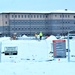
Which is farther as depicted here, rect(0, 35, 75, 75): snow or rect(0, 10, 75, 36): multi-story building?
rect(0, 10, 75, 36): multi-story building

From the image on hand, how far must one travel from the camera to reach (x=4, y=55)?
408 inches

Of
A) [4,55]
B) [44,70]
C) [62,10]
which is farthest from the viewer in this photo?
[62,10]

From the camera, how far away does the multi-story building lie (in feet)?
238

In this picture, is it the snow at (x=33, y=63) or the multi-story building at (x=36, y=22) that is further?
the multi-story building at (x=36, y=22)

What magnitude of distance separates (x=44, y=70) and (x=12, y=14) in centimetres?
6897

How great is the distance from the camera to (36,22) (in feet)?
243

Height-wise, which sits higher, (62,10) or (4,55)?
(62,10)

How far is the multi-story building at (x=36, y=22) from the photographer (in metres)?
72.7

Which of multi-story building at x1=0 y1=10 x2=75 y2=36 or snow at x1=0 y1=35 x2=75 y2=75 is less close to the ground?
multi-story building at x1=0 y1=10 x2=75 y2=36

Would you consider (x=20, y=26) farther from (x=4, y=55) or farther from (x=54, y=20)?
(x=4, y=55)

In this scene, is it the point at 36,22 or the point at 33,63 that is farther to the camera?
the point at 36,22

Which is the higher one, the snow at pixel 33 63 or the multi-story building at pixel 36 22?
the multi-story building at pixel 36 22

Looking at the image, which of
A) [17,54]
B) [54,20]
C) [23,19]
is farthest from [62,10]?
[17,54]

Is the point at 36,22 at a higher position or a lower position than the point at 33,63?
higher
